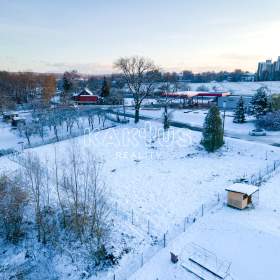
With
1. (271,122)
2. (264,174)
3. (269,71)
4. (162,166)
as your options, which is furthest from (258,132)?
(269,71)

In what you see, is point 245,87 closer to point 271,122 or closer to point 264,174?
point 271,122

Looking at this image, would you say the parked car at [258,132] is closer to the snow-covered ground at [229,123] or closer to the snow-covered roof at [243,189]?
the snow-covered ground at [229,123]

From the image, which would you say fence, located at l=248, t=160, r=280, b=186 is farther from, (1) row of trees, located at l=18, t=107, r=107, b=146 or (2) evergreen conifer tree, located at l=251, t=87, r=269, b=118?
(1) row of trees, located at l=18, t=107, r=107, b=146

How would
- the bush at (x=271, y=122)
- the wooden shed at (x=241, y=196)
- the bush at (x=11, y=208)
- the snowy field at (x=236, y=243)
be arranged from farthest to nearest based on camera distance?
the bush at (x=271, y=122)
the wooden shed at (x=241, y=196)
the bush at (x=11, y=208)
the snowy field at (x=236, y=243)

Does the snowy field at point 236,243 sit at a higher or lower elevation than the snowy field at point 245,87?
lower

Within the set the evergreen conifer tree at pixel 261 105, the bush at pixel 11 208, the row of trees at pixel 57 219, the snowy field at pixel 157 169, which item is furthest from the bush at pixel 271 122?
the bush at pixel 11 208

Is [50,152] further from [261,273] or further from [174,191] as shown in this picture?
[261,273]
